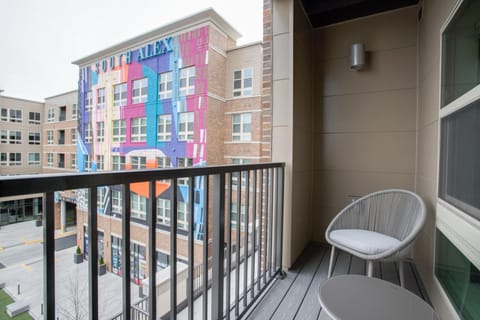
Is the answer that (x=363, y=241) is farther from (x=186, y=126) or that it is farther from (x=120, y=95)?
(x=120, y=95)

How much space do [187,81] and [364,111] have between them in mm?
2244

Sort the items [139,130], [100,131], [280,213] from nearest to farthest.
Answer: [280,213] → [100,131] → [139,130]

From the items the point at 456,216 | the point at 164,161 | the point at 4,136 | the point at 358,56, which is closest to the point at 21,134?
the point at 4,136

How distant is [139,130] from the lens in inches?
123

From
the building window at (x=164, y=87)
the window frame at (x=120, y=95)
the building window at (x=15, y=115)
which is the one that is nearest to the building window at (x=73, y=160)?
the building window at (x=15, y=115)

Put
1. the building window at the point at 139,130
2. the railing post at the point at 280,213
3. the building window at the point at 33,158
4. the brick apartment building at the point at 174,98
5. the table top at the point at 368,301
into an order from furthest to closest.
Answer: the building window at the point at 139,130
the brick apartment building at the point at 174,98
the railing post at the point at 280,213
the building window at the point at 33,158
the table top at the point at 368,301

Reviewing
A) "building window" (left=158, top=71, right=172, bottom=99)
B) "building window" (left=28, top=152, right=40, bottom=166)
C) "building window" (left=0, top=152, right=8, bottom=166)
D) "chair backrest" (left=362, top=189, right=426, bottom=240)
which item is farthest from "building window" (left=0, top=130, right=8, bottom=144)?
"chair backrest" (left=362, top=189, right=426, bottom=240)

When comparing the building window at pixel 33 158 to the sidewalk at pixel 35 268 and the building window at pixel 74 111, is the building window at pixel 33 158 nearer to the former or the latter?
the sidewalk at pixel 35 268

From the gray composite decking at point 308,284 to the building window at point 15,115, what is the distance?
1.85m

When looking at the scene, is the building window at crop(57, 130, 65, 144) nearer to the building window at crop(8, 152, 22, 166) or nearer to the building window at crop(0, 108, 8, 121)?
the building window at crop(0, 108, 8, 121)

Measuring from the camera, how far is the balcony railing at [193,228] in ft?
1.87

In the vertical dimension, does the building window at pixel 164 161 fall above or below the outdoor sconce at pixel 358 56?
below

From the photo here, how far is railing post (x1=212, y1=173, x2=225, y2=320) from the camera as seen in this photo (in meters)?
1.19

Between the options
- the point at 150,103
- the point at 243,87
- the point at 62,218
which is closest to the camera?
the point at 62,218
